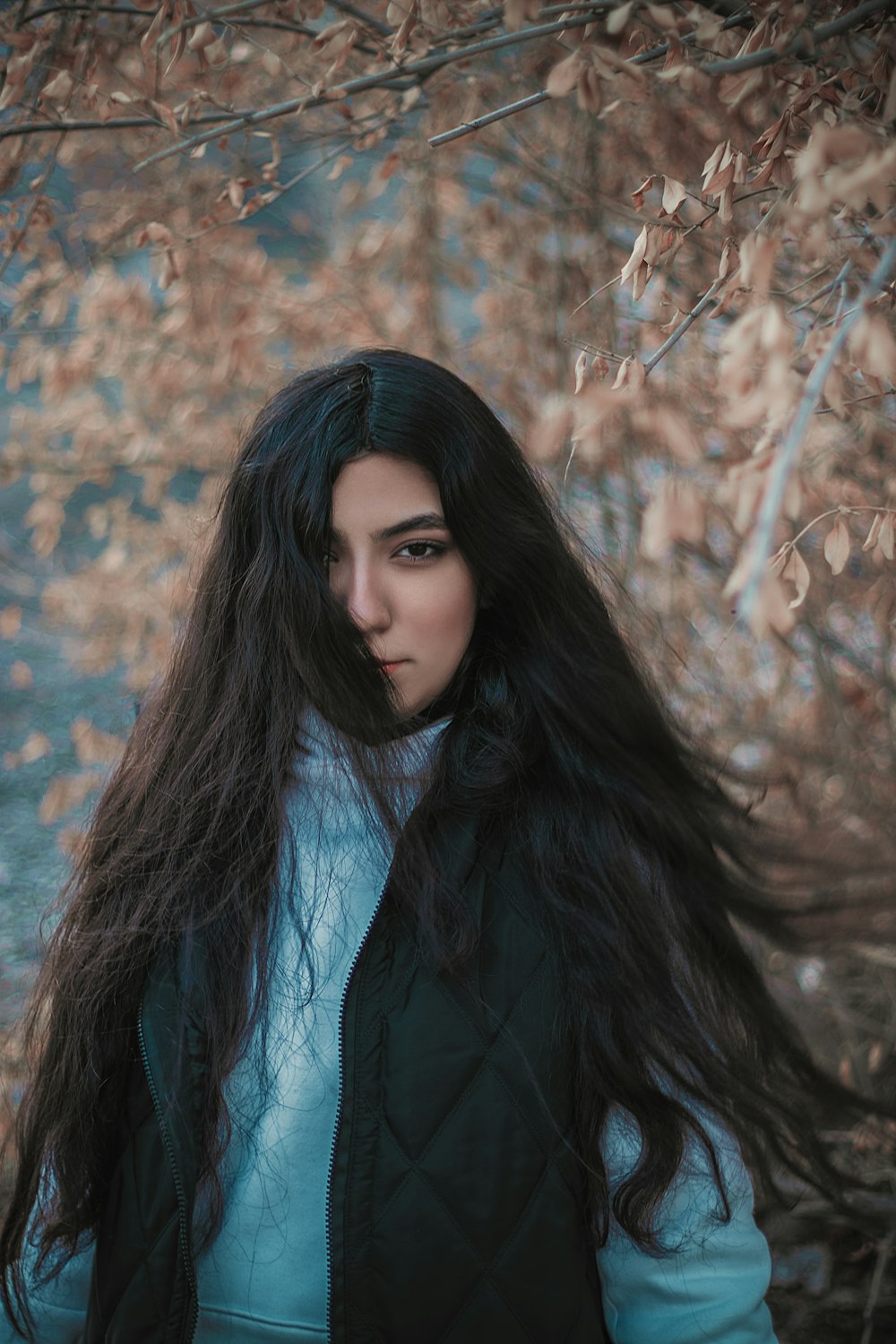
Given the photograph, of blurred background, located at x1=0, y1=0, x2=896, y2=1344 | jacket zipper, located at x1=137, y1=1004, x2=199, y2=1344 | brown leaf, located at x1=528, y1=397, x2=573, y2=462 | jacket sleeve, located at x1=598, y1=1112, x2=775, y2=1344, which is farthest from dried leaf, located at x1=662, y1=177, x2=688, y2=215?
jacket zipper, located at x1=137, y1=1004, x2=199, y2=1344

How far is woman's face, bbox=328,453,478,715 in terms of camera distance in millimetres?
1508

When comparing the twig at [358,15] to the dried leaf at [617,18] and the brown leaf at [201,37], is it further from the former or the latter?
the dried leaf at [617,18]

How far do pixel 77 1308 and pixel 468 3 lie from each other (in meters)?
2.17

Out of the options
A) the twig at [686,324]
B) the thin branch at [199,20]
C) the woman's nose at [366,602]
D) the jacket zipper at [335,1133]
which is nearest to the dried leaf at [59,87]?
the thin branch at [199,20]

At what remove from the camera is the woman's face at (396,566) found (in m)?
1.51

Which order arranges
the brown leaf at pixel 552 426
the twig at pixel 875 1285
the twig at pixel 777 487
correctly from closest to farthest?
the twig at pixel 777 487, the brown leaf at pixel 552 426, the twig at pixel 875 1285

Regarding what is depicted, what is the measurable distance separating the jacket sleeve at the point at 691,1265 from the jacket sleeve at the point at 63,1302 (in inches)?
27.9

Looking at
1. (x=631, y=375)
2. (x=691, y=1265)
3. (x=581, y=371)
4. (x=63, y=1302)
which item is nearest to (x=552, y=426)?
(x=631, y=375)

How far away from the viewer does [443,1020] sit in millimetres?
1391

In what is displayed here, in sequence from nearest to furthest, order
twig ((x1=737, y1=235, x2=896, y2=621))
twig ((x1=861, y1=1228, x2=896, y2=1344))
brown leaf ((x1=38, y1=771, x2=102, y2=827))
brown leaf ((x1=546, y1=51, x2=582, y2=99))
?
twig ((x1=737, y1=235, x2=896, y2=621)) → brown leaf ((x1=546, y1=51, x2=582, y2=99)) → twig ((x1=861, y1=1228, x2=896, y2=1344)) → brown leaf ((x1=38, y1=771, x2=102, y2=827))

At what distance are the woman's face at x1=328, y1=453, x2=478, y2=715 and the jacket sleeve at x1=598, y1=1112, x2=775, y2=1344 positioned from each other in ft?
2.23

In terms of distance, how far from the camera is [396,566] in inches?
60.3

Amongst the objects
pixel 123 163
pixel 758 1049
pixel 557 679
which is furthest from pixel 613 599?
pixel 123 163

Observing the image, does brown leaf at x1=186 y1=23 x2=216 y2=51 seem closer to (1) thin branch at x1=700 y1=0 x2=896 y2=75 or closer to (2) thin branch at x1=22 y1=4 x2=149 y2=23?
(2) thin branch at x1=22 y1=4 x2=149 y2=23
